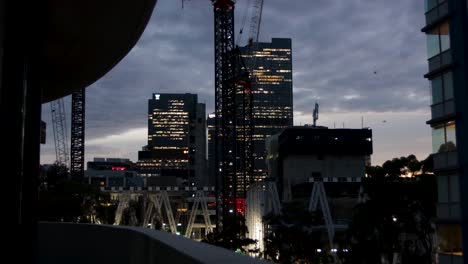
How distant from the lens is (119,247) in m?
13.6

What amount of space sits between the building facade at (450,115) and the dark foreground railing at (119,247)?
20.4 m

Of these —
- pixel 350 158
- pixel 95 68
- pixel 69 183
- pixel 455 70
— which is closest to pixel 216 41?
pixel 69 183

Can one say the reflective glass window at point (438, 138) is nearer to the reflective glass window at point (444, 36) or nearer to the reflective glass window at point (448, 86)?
the reflective glass window at point (448, 86)

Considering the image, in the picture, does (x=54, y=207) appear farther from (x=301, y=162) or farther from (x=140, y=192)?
(x=301, y=162)

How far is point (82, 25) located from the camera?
13.5m

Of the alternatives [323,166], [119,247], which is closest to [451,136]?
[119,247]

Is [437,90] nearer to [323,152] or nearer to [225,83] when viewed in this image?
[225,83]

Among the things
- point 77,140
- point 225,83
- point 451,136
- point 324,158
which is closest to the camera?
point 451,136

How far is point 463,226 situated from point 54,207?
47122 mm

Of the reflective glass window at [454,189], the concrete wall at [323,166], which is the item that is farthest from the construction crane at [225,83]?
the reflective glass window at [454,189]

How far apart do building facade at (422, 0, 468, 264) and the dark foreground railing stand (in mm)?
20406

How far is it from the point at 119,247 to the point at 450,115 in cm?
2332

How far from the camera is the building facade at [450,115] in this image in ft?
102

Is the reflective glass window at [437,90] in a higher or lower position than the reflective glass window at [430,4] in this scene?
lower
